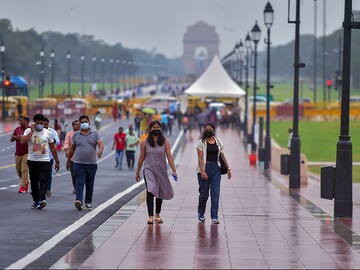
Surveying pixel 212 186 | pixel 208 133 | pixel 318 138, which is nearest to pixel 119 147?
pixel 212 186

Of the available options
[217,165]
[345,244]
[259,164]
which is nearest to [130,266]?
[345,244]

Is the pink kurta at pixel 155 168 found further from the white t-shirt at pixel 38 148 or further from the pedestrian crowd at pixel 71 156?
the white t-shirt at pixel 38 148

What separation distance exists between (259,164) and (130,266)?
1179 inches

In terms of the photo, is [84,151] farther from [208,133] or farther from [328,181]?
[328,181]

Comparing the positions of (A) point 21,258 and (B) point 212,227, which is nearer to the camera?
(A) point 21,258

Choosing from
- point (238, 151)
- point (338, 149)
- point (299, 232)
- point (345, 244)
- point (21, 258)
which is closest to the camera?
point (21, 258)

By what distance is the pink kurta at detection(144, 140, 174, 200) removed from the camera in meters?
19.7

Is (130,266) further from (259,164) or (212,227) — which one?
(259,164)

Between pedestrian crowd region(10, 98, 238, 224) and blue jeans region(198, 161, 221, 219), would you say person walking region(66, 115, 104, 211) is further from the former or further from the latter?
blue jeans region(198, 161, 221, 219)

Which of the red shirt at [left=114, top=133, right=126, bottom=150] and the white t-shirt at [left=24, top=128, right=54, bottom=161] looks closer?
the white t-shirt at [left=24, top=128, right=54, bottom=161]

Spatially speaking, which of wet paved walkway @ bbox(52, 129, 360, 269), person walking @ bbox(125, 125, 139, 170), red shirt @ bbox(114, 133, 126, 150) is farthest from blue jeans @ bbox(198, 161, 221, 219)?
red shirt @ bbox(114, 133, 126, 150)

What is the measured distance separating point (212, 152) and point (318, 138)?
49042 millimetres

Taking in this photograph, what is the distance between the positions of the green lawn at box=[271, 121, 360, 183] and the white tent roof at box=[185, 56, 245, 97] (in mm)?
3571

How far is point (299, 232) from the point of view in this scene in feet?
62.8
